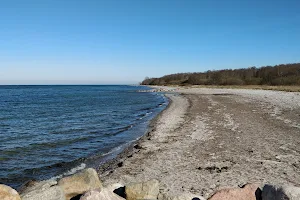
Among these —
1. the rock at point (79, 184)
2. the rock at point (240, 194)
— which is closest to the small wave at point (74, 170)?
the rock at point (79, 184)

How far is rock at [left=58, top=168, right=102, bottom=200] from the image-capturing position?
22.9 ft

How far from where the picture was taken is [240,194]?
596cm

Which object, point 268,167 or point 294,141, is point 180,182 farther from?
point 294,141

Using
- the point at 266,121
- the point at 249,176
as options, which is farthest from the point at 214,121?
the point at 249,176

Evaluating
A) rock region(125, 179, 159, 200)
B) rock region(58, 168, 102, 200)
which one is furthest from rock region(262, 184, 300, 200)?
rock region(58, 168, 102, 200)

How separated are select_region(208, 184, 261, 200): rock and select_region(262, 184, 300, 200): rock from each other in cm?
39

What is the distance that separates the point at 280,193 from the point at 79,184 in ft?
15.7

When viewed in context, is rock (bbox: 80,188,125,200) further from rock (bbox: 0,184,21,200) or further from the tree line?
the tree line

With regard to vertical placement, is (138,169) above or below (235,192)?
below

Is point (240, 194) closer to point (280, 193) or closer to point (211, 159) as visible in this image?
point (280, 193)

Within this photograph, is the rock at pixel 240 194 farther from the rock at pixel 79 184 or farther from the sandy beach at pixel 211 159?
the rock at pixel 79 184

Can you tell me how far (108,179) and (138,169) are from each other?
138 cm

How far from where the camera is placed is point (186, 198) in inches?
252

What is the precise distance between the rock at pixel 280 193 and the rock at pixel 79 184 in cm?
411
